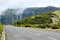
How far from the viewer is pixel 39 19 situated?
16362 cm

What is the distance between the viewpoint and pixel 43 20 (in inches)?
6255

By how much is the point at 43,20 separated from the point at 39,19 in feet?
17.8
